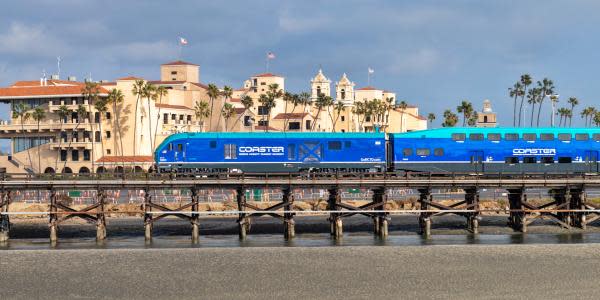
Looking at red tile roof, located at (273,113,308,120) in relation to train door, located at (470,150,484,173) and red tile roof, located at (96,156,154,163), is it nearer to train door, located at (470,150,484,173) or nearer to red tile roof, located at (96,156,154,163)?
red tile roof, located at (96,156,154,163)

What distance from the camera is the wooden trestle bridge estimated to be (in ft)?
170

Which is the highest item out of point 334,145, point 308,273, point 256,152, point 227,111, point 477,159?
point 227,111

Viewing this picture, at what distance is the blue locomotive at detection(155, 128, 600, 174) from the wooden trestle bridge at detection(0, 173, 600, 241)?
7.33 m

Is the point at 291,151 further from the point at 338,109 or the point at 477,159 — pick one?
the point at 338,109

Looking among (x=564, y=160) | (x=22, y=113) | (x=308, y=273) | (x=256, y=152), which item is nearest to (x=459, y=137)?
(x=564, y=160)

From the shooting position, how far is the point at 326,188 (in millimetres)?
53562

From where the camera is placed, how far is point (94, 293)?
123 feet

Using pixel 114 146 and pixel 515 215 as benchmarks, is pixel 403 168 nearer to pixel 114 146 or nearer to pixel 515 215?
pixel 515 215

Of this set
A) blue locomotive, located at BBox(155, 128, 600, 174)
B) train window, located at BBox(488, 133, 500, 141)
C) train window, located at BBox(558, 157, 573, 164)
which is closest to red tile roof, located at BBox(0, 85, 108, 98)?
blue locomotive, located at BBox(155, 128, 600, 174)

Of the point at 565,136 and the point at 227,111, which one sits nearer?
the point at 565,136

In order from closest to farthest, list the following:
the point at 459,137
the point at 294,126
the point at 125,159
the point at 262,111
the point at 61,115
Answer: the point at 459,137 → the point at 125,159 → the point at 61,115 → the point at 294,126 → the point at 262,111

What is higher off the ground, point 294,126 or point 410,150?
point 294,126

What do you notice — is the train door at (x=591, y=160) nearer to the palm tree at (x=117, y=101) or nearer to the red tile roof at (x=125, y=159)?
the red tile roof at (x=125, y=159)

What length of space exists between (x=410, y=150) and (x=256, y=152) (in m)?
11.9
